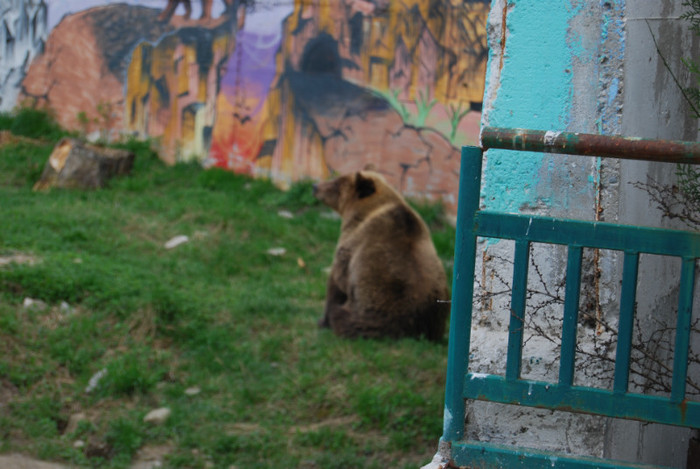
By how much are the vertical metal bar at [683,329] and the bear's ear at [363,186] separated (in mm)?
4784

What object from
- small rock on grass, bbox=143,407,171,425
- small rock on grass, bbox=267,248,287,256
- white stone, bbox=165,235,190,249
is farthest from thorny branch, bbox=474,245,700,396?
white stone, bbox=165,235,190,249

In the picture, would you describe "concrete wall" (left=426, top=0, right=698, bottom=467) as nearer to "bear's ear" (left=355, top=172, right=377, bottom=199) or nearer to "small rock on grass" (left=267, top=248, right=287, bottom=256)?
"bear's ear" (left=355, top=172, right=377, bottom=199)

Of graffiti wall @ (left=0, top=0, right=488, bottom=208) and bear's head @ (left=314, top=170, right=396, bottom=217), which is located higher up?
graffiti wall @ (left=0, top=0, right=488, bottom=208)

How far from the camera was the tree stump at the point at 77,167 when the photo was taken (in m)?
9.52

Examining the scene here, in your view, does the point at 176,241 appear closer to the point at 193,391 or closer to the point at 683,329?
the point at 193,391

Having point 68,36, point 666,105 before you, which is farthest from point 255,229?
point 666,105

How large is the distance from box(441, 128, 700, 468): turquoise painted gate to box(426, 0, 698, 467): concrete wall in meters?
0.30

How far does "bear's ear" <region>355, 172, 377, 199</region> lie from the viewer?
673cm

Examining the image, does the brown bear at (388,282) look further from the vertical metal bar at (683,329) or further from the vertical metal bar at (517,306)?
the vertical metal bar at (683,329)

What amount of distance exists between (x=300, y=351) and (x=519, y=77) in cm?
371

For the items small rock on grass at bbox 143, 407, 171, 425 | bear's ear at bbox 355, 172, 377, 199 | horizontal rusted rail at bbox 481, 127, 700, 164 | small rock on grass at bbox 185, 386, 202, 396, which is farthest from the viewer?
bear's ear at bbox 355, 172, 377, 199

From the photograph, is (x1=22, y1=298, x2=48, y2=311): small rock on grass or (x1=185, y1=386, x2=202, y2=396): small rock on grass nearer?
(x1=185, y1=386, x2=202, y2=396): small rock on grass

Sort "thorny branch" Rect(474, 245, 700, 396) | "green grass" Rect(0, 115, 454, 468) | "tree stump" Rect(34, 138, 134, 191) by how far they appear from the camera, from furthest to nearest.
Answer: "tree stump" Rect(34, 138, 134, 191) < "green grass" Rect(0, 115, 454, 468) < "thorny branch" Rect(474, 245, 700, 396)

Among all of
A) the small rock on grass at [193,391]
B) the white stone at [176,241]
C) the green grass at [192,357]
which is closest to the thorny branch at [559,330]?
the green grass at [192,357]
